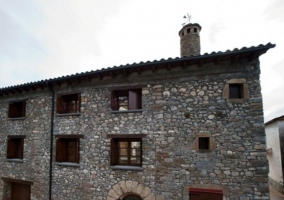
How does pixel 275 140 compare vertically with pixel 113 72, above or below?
below

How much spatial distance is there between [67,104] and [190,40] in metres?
7.72

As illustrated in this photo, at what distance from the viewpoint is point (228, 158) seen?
238 inches

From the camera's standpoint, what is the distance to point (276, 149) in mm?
9961

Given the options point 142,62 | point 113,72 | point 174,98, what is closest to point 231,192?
point 174,98

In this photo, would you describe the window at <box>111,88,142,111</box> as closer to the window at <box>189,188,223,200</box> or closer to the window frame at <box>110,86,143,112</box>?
the window frame at <box>110,86,143,112</box>

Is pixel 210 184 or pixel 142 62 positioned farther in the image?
pixel 142 62

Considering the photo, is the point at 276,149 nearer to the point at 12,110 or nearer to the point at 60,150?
the point at 60,150

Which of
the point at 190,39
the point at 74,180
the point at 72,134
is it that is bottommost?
the point at 74,180

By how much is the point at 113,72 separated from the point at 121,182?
467 centimetres

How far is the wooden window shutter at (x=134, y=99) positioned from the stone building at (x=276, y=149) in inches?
304

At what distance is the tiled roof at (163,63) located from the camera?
5.82 metres

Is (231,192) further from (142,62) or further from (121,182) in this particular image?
(142,62)

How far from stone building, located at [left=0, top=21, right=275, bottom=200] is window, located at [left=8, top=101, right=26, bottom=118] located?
67.7 inches

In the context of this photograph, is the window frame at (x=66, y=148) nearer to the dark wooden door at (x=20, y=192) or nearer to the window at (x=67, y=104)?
the window at (x=67, y=104)
